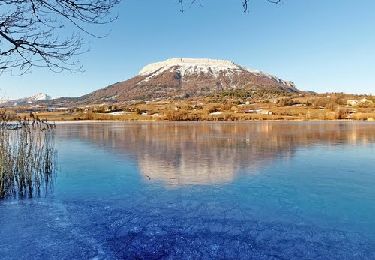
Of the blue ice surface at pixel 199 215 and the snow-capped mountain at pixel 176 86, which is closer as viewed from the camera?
the blue ice surface at pixel 199 215

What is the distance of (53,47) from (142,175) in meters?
5.37

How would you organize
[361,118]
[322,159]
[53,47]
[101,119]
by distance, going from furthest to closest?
[101,119] < [361,118] < [322,159] < [53,47]

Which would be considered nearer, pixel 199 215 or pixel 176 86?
pixel 199 215

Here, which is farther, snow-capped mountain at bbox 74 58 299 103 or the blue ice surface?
snow-capped mountain at bbox 74 58 299 103

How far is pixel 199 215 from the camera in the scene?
570 cm

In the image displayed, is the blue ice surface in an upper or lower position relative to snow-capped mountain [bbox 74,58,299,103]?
lower

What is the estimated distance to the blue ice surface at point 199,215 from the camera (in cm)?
438

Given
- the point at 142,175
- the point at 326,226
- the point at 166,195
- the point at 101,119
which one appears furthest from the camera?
the point at 101,119

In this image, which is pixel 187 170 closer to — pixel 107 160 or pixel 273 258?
pixel 107 160

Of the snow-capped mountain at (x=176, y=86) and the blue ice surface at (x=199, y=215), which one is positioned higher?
the snow-capped mountain at (x=176, y=86)

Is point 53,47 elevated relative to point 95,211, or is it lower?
elevated

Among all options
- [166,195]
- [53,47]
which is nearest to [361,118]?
[166,195]

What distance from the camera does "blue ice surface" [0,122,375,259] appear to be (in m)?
4.38

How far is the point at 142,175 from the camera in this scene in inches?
350
